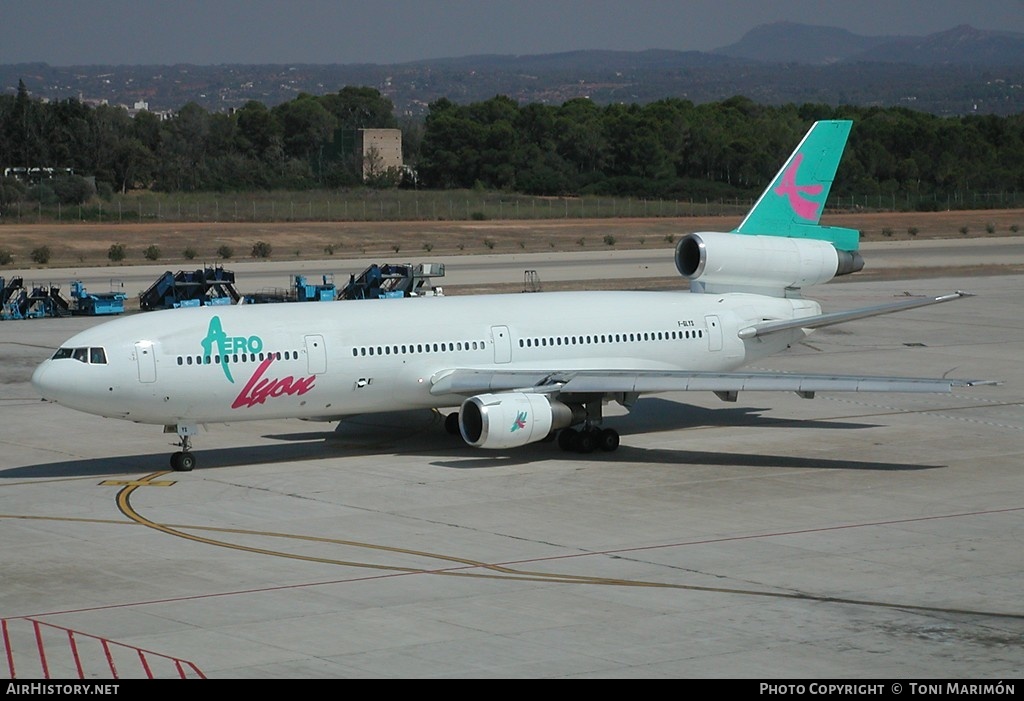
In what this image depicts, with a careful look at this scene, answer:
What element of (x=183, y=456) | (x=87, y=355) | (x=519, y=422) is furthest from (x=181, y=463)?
(x=519, y=422)

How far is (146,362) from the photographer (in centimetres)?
3206

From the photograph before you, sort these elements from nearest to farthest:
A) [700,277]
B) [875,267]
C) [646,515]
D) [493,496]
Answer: [646,515] → [493,496] → [700,277] → [875,267]

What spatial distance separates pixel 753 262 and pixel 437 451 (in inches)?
423

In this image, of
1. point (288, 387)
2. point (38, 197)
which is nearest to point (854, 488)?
point (288, 387)

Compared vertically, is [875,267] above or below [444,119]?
below

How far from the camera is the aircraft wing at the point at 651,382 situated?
33.3m

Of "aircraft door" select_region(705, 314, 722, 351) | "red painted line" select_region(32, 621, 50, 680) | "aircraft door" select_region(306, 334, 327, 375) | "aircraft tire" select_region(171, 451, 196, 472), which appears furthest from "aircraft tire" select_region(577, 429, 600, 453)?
"red painted line" select_region(32, 621, 50, 680)

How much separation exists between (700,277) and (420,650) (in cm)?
2232

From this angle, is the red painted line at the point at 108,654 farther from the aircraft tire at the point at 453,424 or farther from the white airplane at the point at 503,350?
the aircraft tire at the point at 453,424

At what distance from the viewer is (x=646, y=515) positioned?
28812 millimetres

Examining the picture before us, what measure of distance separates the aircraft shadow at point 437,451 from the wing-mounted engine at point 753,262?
3.82 metres

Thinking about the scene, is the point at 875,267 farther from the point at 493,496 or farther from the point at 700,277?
the point at 493,496

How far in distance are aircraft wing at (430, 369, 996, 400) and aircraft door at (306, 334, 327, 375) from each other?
297 cm

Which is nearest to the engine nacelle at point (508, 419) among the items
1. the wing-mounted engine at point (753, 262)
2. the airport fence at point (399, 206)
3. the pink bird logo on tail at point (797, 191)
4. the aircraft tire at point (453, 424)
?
the aircraft tire at point (453, 424)
